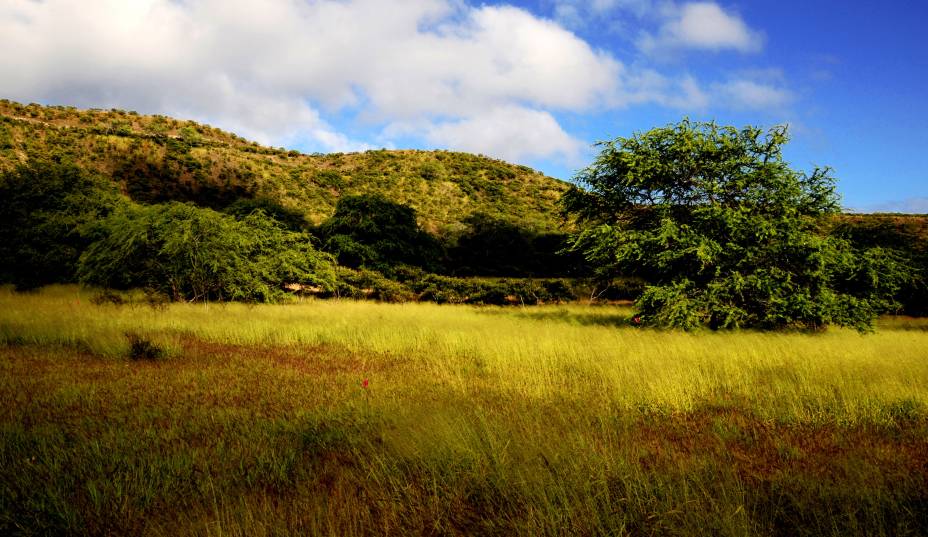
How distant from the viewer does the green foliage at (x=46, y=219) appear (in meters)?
23.7

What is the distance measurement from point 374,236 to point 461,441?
31394 millimetres

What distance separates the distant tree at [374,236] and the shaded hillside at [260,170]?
12.2 metres

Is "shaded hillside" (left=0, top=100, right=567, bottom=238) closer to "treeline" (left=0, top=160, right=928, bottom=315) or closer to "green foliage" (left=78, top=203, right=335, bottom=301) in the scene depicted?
"treeline" (left=0, top=160, right=928, bottom=315)

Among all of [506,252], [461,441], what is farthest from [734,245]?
[506,252]

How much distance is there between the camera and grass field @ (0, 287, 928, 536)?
3.40m

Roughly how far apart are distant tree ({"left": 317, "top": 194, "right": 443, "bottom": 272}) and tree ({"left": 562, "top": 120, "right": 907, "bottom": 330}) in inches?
767

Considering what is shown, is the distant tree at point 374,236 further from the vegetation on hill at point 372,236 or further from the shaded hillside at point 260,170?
the shaded hillside at point 260,170

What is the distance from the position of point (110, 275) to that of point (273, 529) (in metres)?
21.2

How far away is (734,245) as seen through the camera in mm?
15008

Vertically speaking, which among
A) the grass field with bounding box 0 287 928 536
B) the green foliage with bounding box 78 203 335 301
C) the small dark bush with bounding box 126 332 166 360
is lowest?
the grass field with bounding box 0 287 928 536

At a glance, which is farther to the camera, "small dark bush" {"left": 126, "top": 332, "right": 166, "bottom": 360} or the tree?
the tree

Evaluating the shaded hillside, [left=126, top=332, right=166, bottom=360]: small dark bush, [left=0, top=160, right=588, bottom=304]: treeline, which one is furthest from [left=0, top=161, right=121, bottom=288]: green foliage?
the shaded hillside

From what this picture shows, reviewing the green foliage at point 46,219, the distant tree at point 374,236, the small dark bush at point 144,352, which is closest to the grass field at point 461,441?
the small dark bush at point 144,352

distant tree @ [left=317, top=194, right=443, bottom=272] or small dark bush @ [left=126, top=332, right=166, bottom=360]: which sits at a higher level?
distant tree @ [left=317, top=194, right=443, bottom=272]
